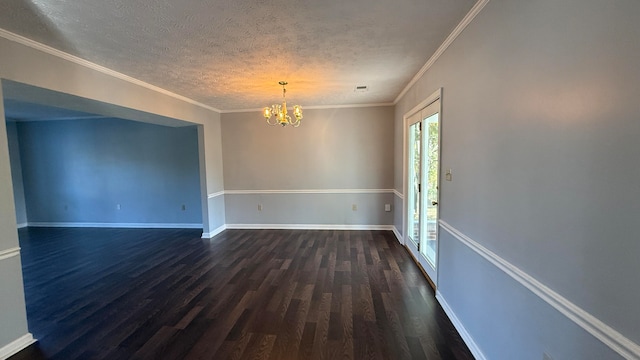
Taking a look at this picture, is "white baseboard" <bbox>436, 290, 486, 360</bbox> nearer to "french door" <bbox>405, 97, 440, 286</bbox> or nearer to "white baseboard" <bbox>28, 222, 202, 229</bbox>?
"french door" <bbox>405, 97, 440, 286</bbox>

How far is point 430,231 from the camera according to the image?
3.42m

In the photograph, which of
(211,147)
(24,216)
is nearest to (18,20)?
(211,147)

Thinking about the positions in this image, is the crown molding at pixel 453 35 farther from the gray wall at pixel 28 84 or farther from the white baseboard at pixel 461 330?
the gray wall at pixel 28 84

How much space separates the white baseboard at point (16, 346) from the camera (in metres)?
2.07

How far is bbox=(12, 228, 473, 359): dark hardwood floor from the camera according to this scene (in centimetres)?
213

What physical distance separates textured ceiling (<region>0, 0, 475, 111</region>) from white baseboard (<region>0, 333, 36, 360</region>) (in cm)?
251

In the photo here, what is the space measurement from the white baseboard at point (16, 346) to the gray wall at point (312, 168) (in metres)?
3.69

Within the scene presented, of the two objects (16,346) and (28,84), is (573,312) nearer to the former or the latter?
(16,346)

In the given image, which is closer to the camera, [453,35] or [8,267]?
[8,267]

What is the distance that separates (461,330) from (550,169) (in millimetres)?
1643

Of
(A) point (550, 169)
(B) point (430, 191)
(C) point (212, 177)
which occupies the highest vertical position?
(A) point (550, 169)

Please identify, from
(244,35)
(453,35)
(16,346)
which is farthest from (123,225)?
(453,35)

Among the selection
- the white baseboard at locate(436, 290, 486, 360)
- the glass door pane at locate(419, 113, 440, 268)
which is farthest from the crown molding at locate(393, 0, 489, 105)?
the white baseboard at locate(436, 290, 486, 360)

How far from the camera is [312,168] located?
5.54 m
